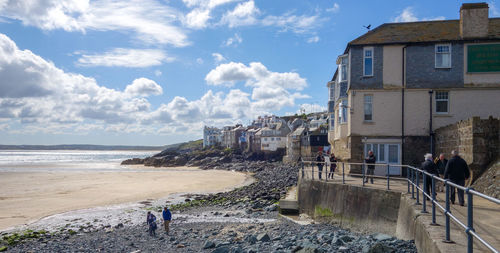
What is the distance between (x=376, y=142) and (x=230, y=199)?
1210 centimetres

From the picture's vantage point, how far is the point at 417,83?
19188 millimetres

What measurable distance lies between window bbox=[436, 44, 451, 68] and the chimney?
1.00 meters

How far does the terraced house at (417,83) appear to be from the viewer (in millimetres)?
18719

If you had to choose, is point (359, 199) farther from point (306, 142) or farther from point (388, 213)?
point (306, 142)

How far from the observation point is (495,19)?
64.3 ft

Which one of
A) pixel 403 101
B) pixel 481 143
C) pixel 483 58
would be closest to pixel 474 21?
pixel 483 58

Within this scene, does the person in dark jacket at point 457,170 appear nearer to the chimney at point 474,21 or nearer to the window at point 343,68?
the chimney at point 474,21

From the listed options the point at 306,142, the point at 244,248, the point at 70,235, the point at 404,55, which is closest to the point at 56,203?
the point at 70,235

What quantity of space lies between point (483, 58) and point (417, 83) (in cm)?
355

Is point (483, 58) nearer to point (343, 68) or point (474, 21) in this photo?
point (474, 21)

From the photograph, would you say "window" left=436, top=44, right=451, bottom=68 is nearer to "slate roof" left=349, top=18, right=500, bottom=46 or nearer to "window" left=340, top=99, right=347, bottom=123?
"slate roof" left=349, top=18, right=500, bottom=46

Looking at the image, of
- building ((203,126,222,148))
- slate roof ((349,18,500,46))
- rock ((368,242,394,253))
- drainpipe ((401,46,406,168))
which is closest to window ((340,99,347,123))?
drainpipe ((401,46,406,168))

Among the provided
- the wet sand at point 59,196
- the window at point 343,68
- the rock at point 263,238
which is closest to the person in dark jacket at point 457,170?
the rock at point 263,238

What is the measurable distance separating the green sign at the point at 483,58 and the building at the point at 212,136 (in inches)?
4441
